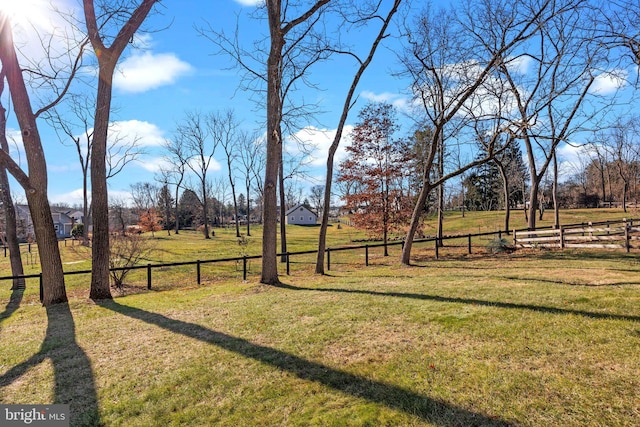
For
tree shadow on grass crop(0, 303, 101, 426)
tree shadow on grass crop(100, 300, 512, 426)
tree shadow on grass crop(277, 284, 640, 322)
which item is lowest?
tree shadow on grass crop(0, 303, 101, 426)

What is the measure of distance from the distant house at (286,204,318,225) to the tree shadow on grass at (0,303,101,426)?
2763 inches

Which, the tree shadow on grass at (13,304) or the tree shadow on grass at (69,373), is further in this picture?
the tree shadow on grass at (13,304)

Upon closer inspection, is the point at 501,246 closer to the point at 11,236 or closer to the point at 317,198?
the point at 11,236

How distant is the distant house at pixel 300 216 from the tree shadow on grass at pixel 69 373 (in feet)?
230

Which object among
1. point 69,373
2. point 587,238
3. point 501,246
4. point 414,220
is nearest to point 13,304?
point 69,373

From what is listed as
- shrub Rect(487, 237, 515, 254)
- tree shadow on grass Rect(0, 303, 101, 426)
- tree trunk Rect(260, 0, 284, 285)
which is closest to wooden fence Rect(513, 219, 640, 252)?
shrub Rect(487, 237, 515, 254)

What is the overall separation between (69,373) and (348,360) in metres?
3.11

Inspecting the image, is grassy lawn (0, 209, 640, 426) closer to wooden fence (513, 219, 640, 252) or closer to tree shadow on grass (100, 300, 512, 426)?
tree shadow on grass (100, 300, 512, 426)

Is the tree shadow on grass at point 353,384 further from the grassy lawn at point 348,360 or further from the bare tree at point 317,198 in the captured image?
the bare tree at point 317,198

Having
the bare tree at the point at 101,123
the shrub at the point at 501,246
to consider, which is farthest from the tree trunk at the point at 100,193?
the shrub at the point at 501,246

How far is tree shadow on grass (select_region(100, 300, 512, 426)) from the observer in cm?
258

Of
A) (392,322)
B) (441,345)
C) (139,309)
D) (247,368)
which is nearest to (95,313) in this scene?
(139,309)

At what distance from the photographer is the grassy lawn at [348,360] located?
2.76 meters

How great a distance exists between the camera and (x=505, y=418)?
2.54 m
